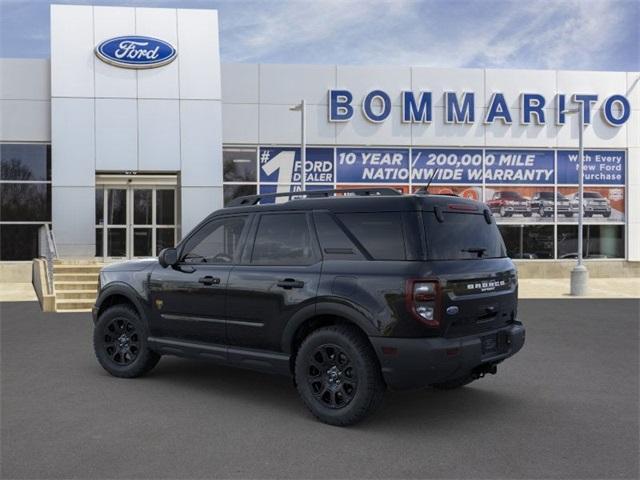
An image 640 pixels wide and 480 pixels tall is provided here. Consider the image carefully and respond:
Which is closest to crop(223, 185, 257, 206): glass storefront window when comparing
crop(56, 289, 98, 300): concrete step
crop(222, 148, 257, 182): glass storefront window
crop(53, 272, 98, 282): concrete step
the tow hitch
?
crop(222, 148, 257, 182): glass storefront window

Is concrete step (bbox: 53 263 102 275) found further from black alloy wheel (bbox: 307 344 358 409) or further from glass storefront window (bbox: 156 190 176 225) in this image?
black alloy wheel (bbox: 307 344 358 409)

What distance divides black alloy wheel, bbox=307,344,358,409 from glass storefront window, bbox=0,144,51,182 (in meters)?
16.9

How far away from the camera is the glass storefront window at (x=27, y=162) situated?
1994 centimetres

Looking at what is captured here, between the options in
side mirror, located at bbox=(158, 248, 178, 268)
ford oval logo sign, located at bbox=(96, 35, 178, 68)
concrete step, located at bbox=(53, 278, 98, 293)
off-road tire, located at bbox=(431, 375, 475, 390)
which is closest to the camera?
off-road tire, located at bbox=(431, 375, 475, 390)

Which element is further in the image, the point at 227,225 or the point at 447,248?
the point at 227,225

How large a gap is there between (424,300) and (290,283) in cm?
130

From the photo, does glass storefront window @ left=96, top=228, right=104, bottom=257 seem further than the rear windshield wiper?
Yes

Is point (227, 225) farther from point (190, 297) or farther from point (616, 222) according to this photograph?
point (616, 222)

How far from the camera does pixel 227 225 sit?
659 cm

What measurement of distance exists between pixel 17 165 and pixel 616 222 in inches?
771

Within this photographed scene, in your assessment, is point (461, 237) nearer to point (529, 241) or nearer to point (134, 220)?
point (134, 220)

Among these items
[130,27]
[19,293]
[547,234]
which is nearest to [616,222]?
[547,234]

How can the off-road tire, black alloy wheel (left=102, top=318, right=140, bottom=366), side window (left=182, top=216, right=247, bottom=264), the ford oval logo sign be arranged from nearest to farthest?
the off-road tire < side window (left=182, top=216, right=247, bottom=264) < black alloy wheel (left=102, top=318, right=140, bottom=366) < the ford oval logo sign

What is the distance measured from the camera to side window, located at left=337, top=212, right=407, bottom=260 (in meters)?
5.27
